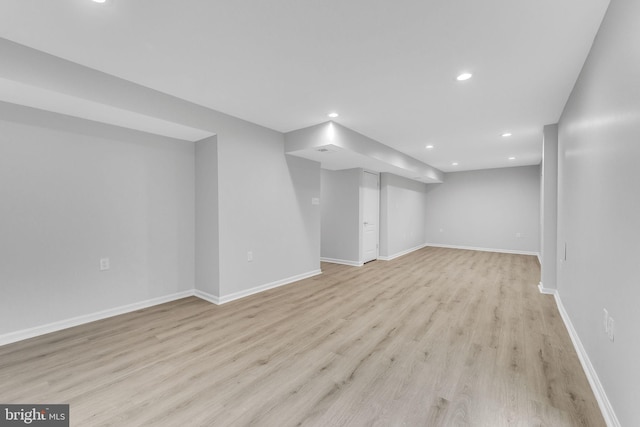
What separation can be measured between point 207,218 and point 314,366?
2362 millimetres

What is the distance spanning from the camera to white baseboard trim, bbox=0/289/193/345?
95.3 inches

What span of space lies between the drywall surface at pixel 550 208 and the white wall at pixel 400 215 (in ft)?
10.2

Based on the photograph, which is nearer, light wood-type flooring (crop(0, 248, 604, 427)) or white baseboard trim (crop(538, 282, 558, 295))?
light wood-type flooring (crop(0, 248, 604, 427))

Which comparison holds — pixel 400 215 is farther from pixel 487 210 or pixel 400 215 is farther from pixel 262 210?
pixel 262 210

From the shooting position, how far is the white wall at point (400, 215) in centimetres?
652

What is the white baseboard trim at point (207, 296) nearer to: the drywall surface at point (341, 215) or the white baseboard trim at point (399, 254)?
the drywall surface at point (341, 215)

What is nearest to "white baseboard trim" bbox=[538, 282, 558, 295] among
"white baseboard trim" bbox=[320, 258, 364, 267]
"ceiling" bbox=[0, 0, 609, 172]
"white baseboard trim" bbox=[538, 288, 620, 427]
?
"white baseboard trim" bbox=[538, 288, 620, 427]

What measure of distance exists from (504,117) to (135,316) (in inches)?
202

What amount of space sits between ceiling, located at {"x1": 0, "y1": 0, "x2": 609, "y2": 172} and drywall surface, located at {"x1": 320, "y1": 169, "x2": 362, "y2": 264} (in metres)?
2.50

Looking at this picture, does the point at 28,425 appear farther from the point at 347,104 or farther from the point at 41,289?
the point at 347,104

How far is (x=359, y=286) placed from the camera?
423 centimetres

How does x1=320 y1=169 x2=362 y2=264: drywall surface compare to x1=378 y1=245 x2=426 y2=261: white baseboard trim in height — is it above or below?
above

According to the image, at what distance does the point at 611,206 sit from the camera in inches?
61.1

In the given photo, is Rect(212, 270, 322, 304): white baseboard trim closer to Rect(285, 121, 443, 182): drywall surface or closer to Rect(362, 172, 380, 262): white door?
Rect(362, 172, 380, 262): white door
